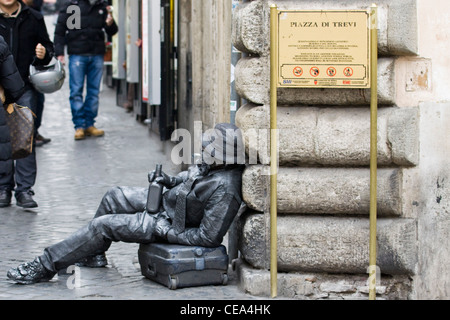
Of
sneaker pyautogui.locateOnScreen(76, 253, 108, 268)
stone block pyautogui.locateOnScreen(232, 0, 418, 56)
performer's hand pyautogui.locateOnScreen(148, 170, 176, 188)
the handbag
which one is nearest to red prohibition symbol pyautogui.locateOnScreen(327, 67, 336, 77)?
stone block pyautogui.locateOnScreen(232, 0, 418, 56)

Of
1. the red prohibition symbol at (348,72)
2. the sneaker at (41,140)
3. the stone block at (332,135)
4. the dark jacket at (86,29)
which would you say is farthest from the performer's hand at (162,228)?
the dark jacket at (86,29)

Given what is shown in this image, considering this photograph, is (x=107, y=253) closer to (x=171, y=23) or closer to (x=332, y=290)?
(x=332, y=290)

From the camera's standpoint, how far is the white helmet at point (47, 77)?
927cm

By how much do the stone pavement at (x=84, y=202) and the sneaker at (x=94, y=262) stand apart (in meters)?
0.06

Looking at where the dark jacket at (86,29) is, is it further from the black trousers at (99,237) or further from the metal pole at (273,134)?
the metal pole at (273,134)

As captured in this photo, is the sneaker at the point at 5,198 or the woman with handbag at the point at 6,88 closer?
the woman with handbag at the point at 6,88

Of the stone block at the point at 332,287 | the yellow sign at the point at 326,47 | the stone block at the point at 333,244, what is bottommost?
the stone block at the point at 332,287

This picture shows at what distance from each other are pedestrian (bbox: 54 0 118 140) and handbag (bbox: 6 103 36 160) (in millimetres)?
5043

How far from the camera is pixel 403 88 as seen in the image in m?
6.33

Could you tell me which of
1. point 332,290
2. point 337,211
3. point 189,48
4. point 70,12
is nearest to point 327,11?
point 337,211

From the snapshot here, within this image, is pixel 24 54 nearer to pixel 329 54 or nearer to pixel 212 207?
pixel 212 207

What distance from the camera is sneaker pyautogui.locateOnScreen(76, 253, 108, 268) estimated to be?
717cm

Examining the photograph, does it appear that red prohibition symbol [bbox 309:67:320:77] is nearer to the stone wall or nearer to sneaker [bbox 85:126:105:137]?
the stone wall

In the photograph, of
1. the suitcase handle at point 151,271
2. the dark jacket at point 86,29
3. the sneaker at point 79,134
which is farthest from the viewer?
the sneaker at point 79,134
